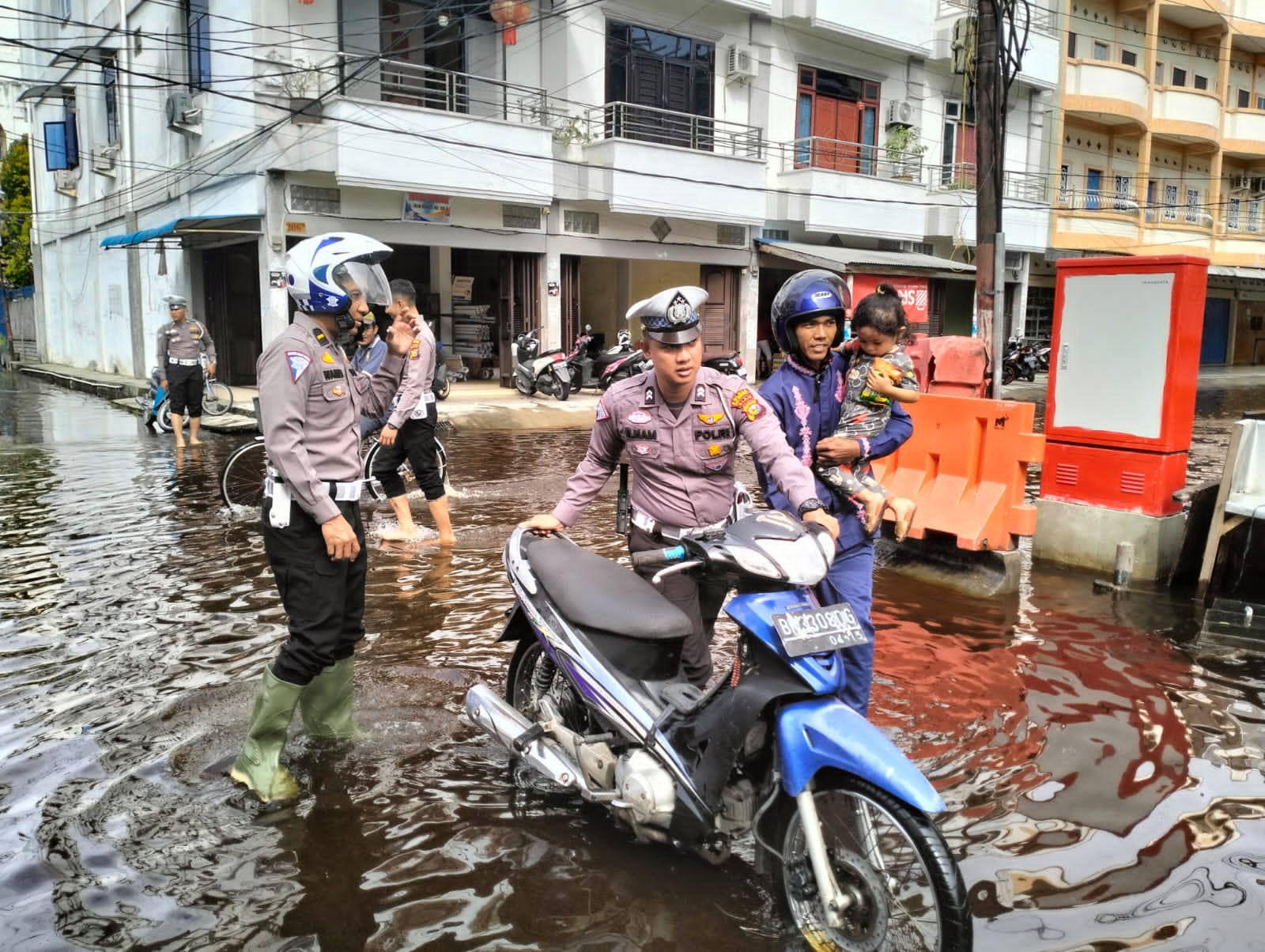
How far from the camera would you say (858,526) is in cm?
364

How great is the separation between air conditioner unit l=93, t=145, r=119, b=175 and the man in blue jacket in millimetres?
24111

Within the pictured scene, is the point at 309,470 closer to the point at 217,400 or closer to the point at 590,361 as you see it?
the point at 217,400

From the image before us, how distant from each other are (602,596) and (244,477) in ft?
20.4

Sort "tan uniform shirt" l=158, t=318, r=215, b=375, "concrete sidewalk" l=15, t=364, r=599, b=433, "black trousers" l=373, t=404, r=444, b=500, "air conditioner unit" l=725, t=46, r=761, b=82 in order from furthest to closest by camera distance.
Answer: "air conditioner unit" l=725, t=46, r=761, b=82 < "concrete sidewalk" l=15, t=364, r=599, b=433 < "tan uniform shirt" l=158, t=318, r=215, b=375 < "black trousers" l=373, t=404, r=444, b=500

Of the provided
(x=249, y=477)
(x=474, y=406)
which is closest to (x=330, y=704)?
(x=249, y=477)

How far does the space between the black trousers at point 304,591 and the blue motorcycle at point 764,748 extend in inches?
33.2

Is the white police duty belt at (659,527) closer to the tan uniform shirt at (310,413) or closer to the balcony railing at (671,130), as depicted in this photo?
the tan uniform shirt at (310,413)

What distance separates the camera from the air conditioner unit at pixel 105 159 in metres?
23.3

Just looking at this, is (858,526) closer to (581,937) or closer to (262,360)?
(581,937)

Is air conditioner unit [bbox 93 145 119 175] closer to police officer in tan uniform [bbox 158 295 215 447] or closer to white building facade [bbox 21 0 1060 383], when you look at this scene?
white building facade [bbox 21 0 1060 383]

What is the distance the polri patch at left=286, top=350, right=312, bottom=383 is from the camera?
3.49 meters

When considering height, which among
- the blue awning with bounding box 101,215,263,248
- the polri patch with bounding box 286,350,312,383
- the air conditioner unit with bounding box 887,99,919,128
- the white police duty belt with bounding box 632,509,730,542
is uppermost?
the air conditioner unit with bounding box 887,99,919,128

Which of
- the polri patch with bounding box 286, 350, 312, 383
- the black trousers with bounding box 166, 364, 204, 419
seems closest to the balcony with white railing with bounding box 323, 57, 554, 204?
the black trousers with bounding box 166, 364, 204, 419

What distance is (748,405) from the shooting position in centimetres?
345
